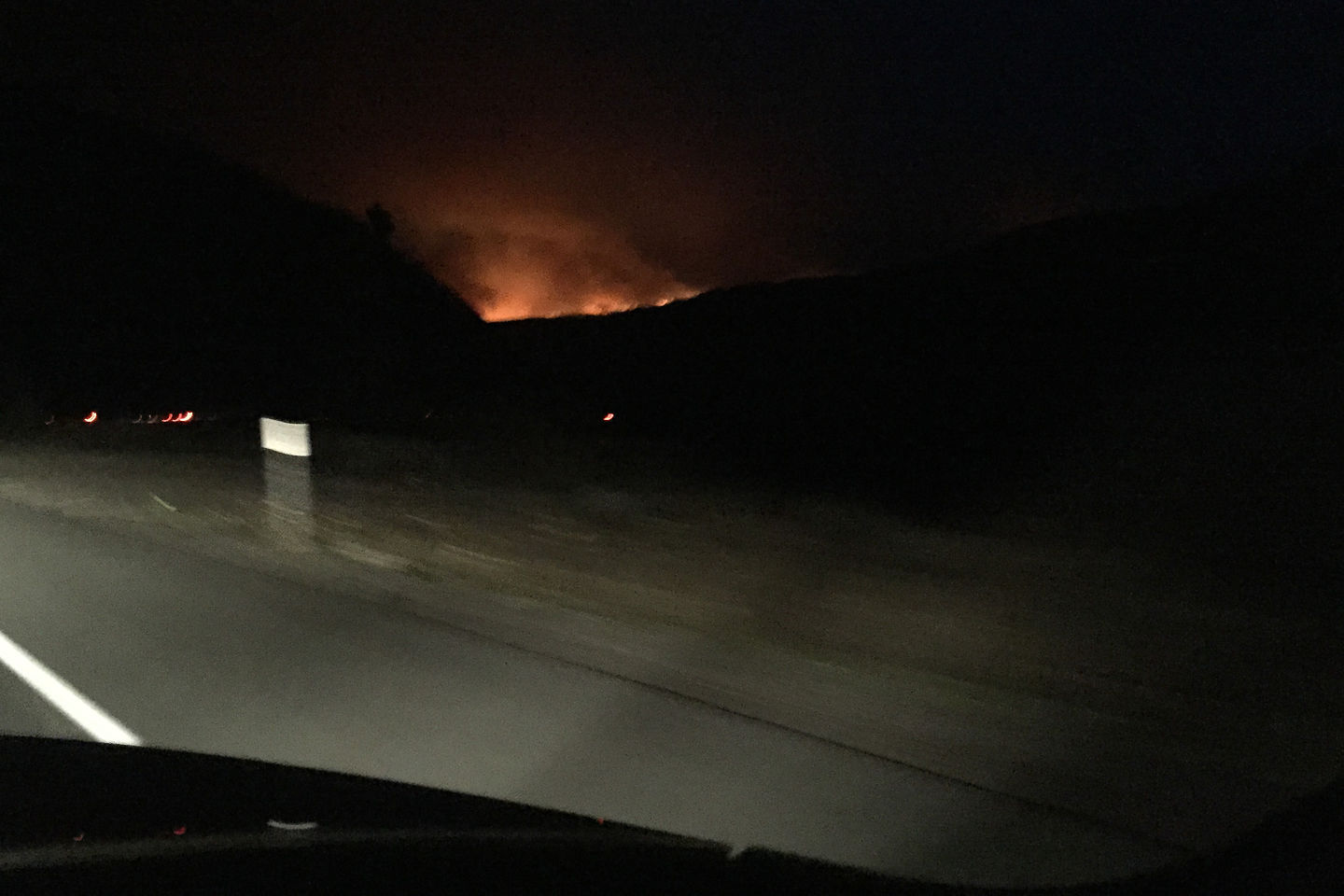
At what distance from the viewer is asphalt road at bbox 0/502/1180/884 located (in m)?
5.41

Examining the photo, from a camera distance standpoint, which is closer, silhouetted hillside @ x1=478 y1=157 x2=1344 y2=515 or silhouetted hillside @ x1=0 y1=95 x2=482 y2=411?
silhouetted hillside @ x1=478 y1=157 x2=1344 y2=515

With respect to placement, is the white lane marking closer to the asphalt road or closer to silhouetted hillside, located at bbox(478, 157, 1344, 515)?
the asphalt road

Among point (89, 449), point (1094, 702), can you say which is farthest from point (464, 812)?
point (89, 449)

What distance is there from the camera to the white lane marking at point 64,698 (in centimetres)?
757

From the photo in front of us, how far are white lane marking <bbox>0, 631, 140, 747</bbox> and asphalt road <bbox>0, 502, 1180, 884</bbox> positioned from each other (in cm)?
7

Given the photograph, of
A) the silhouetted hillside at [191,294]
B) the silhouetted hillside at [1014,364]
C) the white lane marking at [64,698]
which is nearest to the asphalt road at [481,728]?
the white lane marking at [64,698]

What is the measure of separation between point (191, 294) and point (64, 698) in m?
81.4

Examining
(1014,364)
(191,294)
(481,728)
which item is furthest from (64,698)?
(191,294)

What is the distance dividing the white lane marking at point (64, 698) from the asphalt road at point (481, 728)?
7 cm

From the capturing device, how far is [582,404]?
29.2 metres

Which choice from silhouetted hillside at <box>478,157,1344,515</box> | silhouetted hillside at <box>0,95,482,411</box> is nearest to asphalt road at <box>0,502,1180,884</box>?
silhouetted hillside at <box>478,157,1344,515</box>

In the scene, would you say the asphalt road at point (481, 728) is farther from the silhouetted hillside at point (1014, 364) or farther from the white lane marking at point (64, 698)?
the silhouetted hillside at point (1014, 364)

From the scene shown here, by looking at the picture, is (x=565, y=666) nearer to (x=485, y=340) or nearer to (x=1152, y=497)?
(x=1152, y=497)

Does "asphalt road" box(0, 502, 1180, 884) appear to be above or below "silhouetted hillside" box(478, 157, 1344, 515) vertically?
below
